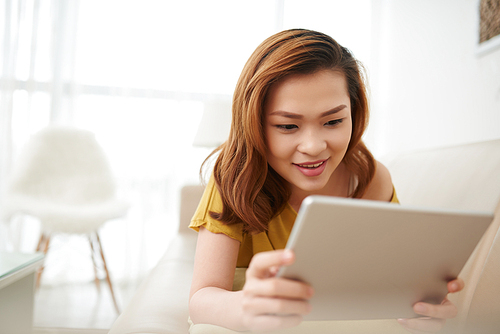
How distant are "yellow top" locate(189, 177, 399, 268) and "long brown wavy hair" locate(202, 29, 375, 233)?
18 millimetres

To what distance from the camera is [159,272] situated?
1058 mm

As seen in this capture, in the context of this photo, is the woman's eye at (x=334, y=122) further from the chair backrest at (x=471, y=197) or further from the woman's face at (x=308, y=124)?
the chair backrest at (x=471, y=197)

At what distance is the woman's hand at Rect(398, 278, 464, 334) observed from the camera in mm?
525

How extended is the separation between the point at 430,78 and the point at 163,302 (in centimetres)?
215

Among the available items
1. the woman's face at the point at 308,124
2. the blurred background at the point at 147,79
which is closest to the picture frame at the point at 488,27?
the blurred background at the point at 147,79

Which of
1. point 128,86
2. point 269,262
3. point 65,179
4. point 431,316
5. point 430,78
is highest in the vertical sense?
point 430,78

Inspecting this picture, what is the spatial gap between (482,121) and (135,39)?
217cm

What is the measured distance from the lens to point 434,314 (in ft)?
1.78

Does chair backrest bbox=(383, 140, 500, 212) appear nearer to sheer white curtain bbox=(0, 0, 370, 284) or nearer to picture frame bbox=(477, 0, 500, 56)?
picture frame bbox=(477, 0, 500, 56)

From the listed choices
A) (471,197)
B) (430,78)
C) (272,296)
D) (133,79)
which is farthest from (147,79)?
(272,296)

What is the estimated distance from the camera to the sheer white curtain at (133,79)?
2.50 m

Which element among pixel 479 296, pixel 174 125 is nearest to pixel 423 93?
pixel 174 125

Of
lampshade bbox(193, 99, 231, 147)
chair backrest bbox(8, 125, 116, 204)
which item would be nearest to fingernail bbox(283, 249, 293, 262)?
lampshade bbox(193, 99, 231, 147)

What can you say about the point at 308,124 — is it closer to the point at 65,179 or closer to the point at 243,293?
the point at 243,293
